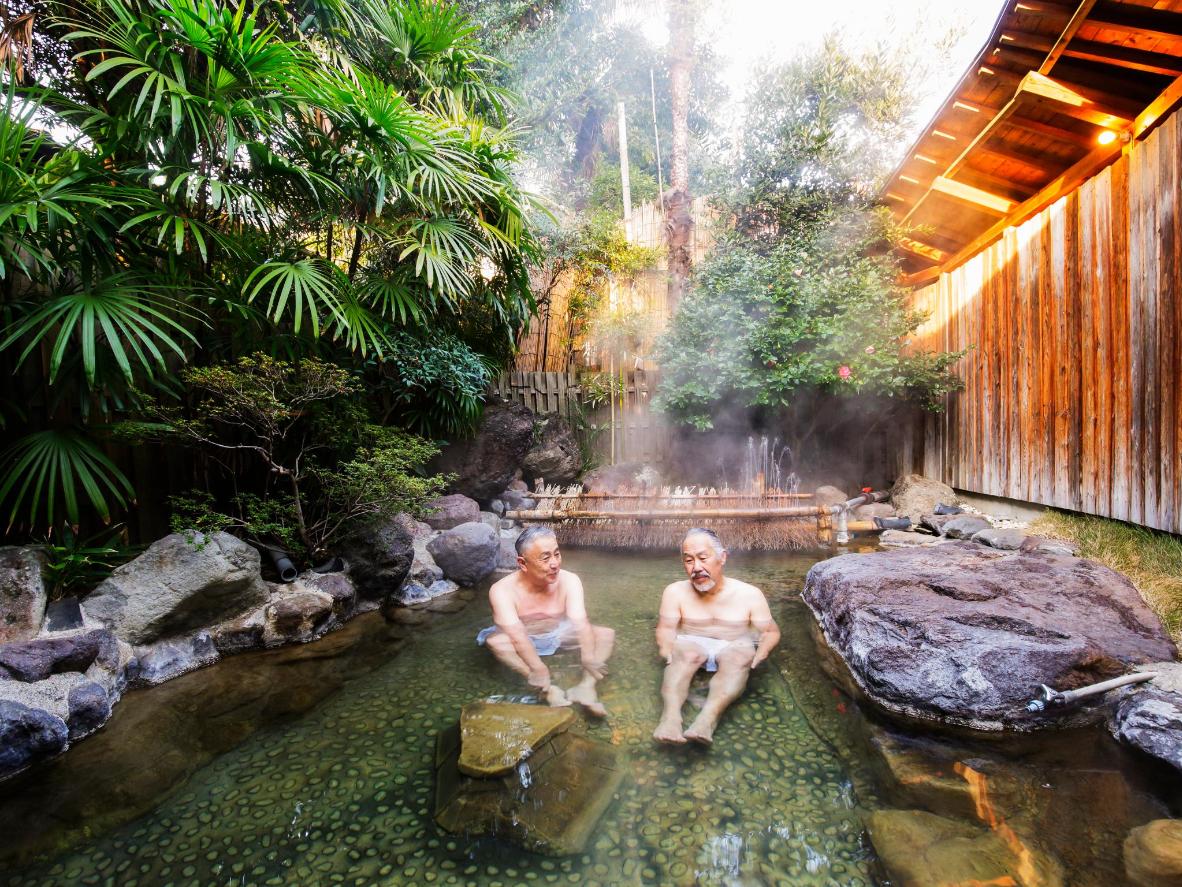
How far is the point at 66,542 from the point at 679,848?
375 centimetres

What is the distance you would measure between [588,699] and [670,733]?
457 millimetres

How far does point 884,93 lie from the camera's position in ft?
28.9

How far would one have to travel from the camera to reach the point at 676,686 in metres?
2.68

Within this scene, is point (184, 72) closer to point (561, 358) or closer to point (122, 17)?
point (122, 17)

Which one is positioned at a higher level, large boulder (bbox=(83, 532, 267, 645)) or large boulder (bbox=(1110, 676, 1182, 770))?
large boulder (bbox=(83, 532, 267, 645))

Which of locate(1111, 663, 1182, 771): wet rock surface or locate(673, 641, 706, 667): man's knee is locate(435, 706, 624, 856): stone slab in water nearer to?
locate(673, 641, 706, 667): man's knee

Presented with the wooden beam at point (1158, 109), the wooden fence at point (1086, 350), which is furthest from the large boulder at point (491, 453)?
the wooden beam at point (1158, 109)

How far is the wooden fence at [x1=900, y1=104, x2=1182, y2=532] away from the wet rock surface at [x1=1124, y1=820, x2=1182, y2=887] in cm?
300

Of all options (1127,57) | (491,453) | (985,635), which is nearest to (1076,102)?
(1127,57)

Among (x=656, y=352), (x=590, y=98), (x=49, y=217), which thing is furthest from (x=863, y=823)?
(x=590, y=98)

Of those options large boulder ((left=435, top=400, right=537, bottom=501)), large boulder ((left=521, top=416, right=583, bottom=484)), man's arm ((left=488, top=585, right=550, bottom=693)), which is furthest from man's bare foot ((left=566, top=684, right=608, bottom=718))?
large boulder ((left=521, top=416, right=583, bottom=484))

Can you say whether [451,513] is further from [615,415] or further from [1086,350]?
[1086,350]

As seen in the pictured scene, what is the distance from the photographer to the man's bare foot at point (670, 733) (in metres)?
2.34

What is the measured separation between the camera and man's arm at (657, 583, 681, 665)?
123 inches
